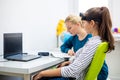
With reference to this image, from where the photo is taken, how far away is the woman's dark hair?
1515 mm

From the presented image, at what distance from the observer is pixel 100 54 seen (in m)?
1.45

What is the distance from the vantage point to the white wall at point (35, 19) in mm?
2721

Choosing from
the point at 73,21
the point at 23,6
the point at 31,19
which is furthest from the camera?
the point at 31,19

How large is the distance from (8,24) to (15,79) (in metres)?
0.75

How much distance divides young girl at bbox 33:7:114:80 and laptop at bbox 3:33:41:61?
461mm

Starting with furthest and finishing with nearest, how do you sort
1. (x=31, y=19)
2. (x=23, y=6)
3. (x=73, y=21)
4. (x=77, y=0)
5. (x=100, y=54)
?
(x=77, y=0), (x=31, y=19), (x=23, y=6), (x=73, y=21), (x=100, y=54)

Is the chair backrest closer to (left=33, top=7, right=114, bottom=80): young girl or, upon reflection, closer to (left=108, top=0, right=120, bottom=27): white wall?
(left=33, top=7, right=114, bottom=80): young girl

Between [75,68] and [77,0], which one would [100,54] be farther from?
[77,0]

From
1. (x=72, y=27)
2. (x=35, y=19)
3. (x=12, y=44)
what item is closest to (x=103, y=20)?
(x=72, y=27)

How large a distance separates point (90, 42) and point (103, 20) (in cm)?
19

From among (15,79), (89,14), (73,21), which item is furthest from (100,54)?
(15,79)

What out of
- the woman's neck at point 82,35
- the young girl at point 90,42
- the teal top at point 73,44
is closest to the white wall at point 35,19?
the teal top at point 73,44

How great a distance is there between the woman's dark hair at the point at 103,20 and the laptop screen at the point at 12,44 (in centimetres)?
84

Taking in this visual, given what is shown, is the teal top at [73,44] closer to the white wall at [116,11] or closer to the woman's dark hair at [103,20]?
the woman's dark hair at [103,20]
